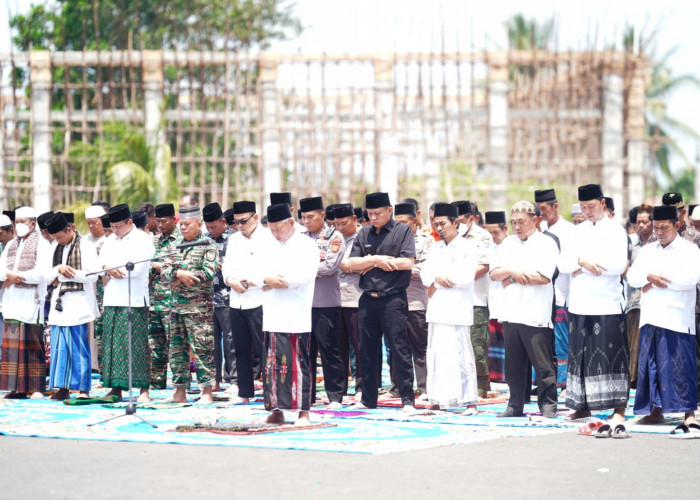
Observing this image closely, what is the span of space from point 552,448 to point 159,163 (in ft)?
46.9

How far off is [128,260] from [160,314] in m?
0.62

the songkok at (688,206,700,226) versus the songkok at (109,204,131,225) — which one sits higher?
the songkok at (109,204,131,225)

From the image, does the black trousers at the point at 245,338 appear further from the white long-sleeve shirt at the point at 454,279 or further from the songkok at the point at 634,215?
the songkok at the point at 634,215

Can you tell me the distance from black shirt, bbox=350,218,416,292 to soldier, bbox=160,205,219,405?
1.51 m

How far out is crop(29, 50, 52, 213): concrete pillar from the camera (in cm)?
2125

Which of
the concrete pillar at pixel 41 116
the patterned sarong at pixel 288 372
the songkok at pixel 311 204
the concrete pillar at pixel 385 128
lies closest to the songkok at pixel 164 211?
the songkok at pixel 311 204

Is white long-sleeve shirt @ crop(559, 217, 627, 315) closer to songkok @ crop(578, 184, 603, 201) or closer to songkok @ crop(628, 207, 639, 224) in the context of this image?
songkok @ crop(578, 184, 603, 201)

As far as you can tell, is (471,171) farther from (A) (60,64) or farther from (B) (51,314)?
(B) (51,314)

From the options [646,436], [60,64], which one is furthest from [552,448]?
[60,64]

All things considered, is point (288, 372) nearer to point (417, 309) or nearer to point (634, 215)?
point (417, 309)

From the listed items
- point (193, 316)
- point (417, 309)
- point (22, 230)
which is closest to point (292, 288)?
point (193, 316)

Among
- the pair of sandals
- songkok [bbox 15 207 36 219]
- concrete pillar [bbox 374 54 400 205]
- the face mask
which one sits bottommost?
the pair of sandals

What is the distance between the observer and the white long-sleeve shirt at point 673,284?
28.8 ft

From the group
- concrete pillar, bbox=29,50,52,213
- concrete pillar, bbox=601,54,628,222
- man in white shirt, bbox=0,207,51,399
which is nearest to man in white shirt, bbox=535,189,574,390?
man in white shirt, bbox=0,207,51,399
